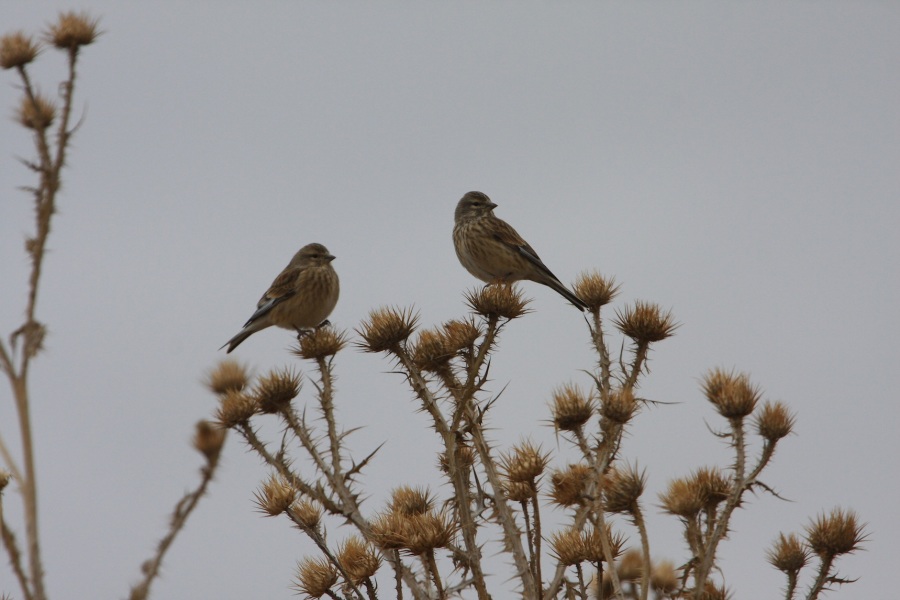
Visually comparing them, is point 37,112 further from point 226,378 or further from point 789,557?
point 789,557

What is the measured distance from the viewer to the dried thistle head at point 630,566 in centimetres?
536

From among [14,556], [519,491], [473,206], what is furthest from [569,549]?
[473,206]

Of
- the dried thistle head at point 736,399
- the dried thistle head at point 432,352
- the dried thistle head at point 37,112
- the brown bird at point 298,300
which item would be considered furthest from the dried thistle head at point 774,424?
the brown bird at point 298,300

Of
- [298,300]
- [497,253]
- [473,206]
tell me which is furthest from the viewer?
[473,206]

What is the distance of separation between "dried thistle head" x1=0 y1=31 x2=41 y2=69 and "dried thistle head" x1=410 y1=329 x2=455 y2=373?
9.41ft

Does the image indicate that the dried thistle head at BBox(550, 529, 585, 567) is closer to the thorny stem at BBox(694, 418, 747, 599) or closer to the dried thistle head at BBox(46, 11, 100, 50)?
the thorny stem at BBox(694, 418, 747, 599)

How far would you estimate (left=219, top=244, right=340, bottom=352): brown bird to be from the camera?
1048 centimetres

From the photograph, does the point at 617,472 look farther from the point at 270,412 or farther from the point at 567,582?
the point at 270,412

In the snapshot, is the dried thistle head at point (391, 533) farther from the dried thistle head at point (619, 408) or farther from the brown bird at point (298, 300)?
the brown bird at point (298, 300)

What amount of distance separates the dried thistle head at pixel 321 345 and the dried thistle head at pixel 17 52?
2905 millimetres

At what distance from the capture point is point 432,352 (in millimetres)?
5887

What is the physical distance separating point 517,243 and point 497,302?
600 cm

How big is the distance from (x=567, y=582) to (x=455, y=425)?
0.94 metres

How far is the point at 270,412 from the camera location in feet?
19.6
